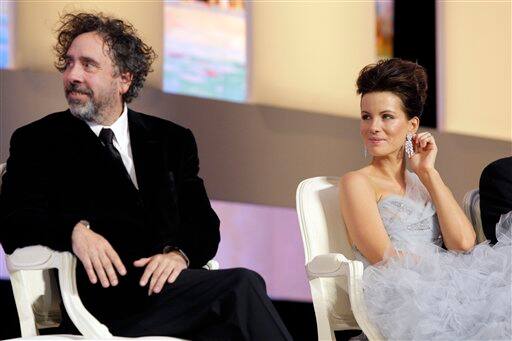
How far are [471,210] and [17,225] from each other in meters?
1.73

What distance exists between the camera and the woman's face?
3910 millimetres

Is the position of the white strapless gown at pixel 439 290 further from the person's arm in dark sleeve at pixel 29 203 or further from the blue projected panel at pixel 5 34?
the blue projected panel at pixel 5 34

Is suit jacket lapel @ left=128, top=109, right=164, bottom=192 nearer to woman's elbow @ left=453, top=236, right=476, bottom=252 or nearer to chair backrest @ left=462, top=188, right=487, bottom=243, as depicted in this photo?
woman's elbow @ left=453, top=236, right=476, bottom=252

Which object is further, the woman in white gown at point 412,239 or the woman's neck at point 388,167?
the woman's neck at point 388,167

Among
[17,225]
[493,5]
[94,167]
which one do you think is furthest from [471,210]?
→ [493,5]

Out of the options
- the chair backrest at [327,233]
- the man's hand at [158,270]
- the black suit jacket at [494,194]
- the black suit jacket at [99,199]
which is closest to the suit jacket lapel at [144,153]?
the black suit jacket at [99,199]

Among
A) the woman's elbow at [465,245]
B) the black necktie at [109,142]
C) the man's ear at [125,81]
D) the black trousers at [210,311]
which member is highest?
the man's ear at [125,81]

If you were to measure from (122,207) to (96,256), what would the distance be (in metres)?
0.28

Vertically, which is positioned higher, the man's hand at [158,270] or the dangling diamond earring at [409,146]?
the dangling diamond earring at [409,146]

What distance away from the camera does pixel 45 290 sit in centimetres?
344

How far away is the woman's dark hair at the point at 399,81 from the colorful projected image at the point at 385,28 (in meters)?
1.85

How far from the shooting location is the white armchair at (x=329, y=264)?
11.5 ft

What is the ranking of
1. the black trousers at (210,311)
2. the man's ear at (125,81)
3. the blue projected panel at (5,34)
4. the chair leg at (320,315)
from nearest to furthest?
1. the black trousers at (210,311)
2. the chair leg at (320,315)
3. the man's ear at (125,81)
4. the blue projected panel at (5,34)

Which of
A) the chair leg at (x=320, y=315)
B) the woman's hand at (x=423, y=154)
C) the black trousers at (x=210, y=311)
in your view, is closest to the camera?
the black trousers at (x=210, y=311)
